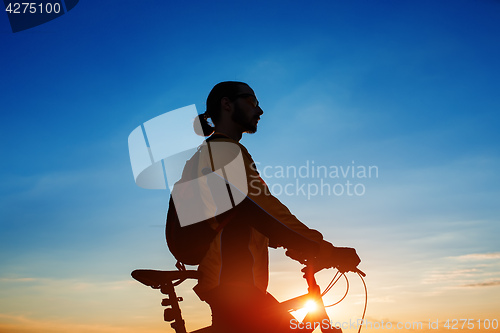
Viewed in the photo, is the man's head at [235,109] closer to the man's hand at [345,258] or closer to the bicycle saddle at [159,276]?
the man's hand at [345,258]

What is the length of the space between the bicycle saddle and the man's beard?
153cm

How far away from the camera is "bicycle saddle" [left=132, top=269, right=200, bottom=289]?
4402mm

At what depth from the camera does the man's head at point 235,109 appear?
412 cm

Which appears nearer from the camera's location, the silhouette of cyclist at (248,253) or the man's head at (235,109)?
the silhouette of cyclist at (248,253)

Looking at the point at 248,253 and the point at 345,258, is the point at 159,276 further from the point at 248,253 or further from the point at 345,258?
the point at 345,258

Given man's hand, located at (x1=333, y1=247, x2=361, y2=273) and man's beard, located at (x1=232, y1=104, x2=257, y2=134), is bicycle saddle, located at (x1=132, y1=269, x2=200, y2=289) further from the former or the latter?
Answer: man's beard, located at (x1=232, y1=104, x2=257, y2=134)

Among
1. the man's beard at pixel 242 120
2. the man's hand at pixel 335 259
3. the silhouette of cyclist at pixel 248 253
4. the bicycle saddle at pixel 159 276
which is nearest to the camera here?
the silhouette of cyclist at pixel 248 253

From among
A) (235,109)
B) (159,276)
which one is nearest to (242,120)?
(235,109)

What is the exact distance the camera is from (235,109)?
414 centimetres

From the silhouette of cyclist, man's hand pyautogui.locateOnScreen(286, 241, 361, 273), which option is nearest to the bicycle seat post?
the silhouette of cyclist

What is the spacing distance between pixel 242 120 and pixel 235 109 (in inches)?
4.8

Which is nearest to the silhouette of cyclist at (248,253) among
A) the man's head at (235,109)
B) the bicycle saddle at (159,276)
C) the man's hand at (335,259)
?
the man's hand at (335,259)

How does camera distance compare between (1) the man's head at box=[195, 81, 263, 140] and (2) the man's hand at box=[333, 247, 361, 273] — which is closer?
(2) the man's hand at box=[333, 247, 361, 273]

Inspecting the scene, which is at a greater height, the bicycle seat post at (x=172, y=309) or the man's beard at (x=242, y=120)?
the man's beard at (x=242, y=120)
